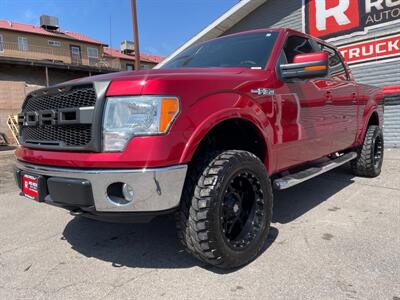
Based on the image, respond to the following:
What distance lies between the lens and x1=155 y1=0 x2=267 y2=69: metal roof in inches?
419

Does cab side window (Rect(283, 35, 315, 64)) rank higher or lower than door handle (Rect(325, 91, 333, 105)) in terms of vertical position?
higher

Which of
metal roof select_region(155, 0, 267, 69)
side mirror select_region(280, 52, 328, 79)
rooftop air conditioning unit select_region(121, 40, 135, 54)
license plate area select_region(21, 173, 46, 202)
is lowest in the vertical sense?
license plate area select_region(21, 173, 46, 202)

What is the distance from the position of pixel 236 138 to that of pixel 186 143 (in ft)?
2.88

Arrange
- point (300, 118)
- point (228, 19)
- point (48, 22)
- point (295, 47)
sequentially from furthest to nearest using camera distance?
point (48, 22)
point (228, 19)
point (295, 47)
point (300, 118)

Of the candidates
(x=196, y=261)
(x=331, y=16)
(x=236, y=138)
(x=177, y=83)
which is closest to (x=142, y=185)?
(x=177, y=83)

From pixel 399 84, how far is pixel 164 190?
7925 mm

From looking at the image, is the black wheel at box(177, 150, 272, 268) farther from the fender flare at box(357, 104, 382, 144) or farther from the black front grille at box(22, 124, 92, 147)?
the fender flare at box(357, 104, 382, 144)

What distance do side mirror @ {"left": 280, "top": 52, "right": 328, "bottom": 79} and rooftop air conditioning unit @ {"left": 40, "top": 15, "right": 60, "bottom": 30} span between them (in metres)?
35.0

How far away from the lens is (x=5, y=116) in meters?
16.4

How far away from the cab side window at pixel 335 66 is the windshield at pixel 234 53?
1.30 m

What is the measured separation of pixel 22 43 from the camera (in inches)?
1197

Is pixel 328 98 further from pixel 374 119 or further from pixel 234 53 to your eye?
pixel 374 119

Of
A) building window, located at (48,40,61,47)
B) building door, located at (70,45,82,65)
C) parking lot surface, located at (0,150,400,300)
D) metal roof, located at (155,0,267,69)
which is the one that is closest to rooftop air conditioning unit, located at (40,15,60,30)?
building window, located at (48,40,61,47)

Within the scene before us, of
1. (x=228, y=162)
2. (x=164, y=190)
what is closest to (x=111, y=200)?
(x=164, y=190)
